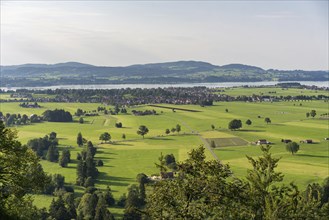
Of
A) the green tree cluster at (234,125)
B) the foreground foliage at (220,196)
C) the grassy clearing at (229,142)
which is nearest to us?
the foreground foliage at (220,196)

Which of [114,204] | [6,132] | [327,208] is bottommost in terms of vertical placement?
[114,204]

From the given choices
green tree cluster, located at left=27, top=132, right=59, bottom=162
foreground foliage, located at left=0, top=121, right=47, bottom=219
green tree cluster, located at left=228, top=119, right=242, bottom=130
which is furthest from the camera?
green tree cluster, located at left=228, top=119, right=242, bottom=130

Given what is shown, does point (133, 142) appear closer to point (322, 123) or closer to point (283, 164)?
point (283, 164)

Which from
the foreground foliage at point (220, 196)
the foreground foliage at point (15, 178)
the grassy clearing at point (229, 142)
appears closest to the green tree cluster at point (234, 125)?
the grassy clearing at point (229, 142)

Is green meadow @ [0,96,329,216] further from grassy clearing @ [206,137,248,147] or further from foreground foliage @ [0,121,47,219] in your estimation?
foreground foliage @ [0,121,47,219]

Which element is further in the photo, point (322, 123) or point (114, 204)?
point (322, 123)

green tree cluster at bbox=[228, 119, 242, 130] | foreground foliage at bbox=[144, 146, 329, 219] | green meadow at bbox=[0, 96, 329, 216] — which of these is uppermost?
foreground foliage at bbox=[144, 146, 329, 219]

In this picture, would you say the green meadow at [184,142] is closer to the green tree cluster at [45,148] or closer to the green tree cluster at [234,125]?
the green tree cluster at [234,125]

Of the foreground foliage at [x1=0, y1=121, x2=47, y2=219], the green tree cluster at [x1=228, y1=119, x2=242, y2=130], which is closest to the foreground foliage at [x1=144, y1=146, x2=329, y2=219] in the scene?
the foreground foliage at [x1=0, y1=121, x2=47, y2=219]

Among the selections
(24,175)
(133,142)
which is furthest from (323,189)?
(133,142)
